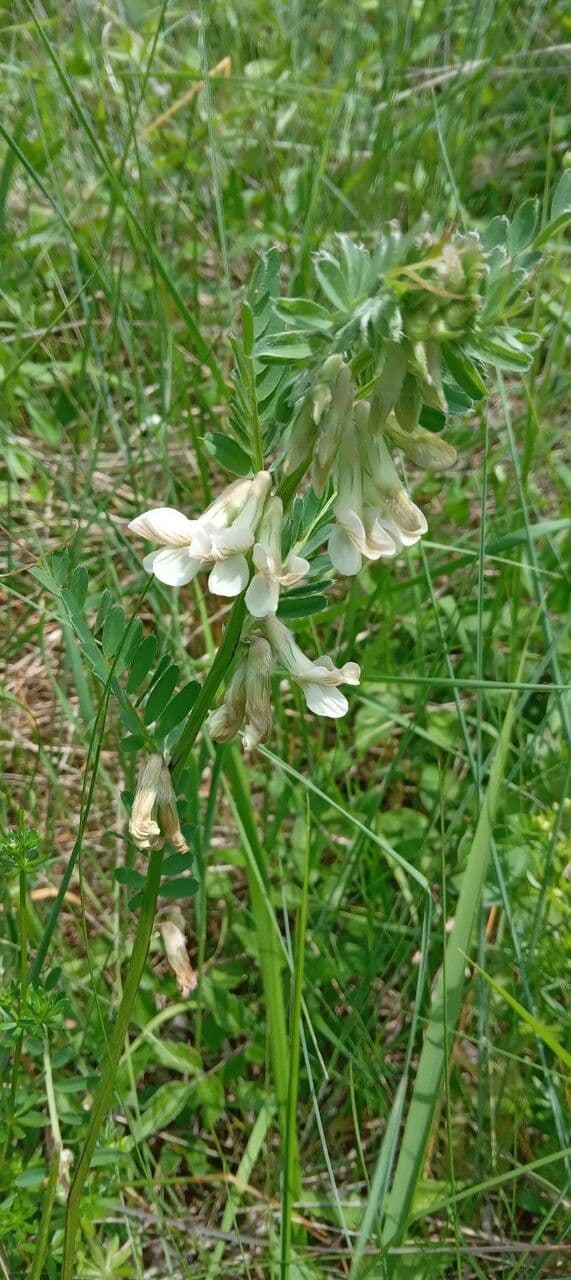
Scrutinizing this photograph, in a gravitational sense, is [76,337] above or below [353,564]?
below

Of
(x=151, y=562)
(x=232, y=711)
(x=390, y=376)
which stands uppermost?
(x=390, y=376)

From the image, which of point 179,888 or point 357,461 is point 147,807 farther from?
point 357,461

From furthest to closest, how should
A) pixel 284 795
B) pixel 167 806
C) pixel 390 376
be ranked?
pixel 284 795
pixel 167 806
pixel 390 376

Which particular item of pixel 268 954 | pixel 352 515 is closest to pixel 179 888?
pixel 268 954

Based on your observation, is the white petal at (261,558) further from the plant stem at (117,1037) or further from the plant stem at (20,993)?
the plant stem at (20,993)

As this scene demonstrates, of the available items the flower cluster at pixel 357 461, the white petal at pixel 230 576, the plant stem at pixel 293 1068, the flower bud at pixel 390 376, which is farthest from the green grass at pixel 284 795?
the flower bud at pixel 390 376

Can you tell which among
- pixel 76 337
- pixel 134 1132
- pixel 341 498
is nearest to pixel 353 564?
pixel 341 498

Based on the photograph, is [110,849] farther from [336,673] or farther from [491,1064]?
[336,673]
